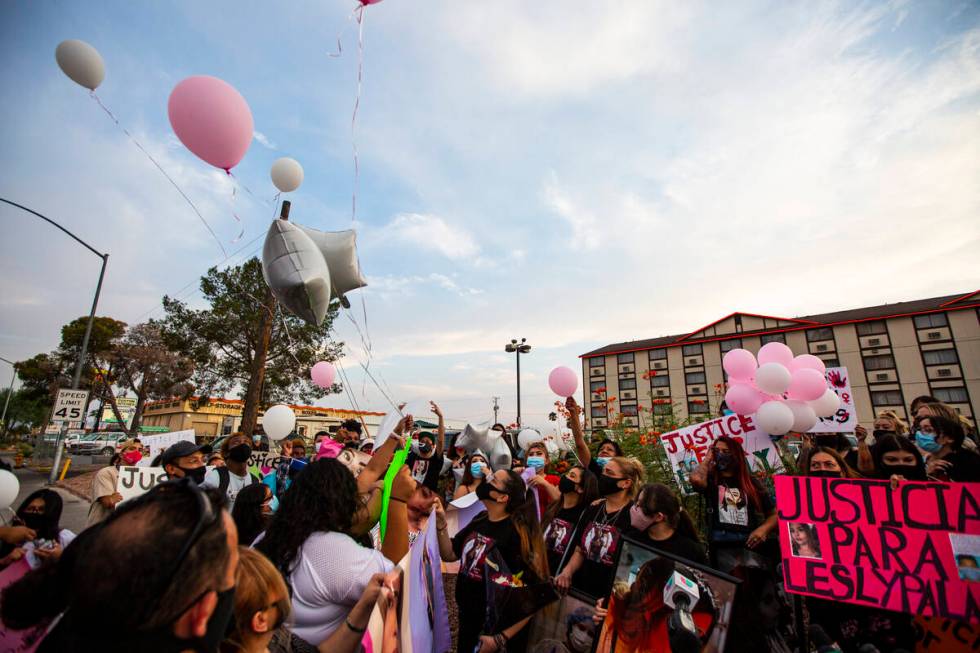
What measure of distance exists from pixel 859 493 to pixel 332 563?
3291 millimetres

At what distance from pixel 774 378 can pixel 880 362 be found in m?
50.8

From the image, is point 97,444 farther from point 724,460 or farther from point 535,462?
point 724,460

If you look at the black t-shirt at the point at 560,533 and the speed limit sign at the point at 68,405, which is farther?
the speed limit sign at the point at 68,405

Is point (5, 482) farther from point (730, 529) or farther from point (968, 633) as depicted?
point (968, 633)

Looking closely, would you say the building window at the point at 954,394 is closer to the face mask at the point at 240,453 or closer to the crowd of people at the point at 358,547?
the crowd of people at the point at 358,547

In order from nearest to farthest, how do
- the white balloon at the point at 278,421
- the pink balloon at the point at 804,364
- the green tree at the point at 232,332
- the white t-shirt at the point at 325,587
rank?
the white t-shirt at the point at 325,587
the pink balloon at the point at 804,364
the white balloon at the point at 278,421
the green tree at the point at 232,332

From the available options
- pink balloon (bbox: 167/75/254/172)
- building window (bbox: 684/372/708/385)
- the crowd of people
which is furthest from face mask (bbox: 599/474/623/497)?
building window (bbox: 684/372/708/385)

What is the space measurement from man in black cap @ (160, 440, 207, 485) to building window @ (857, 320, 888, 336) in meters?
55.9

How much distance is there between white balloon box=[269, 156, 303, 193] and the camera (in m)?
6.87

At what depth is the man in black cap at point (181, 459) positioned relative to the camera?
13.0ft

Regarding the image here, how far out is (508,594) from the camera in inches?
122

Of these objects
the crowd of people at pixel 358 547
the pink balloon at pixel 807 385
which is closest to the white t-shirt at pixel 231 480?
the crowd of people at pixel 358 547

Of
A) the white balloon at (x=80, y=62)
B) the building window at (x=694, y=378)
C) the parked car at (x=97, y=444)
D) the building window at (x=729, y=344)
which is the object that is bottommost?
the parked car at (x=97, y=444)

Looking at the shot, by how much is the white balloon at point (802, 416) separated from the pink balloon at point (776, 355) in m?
0.65
